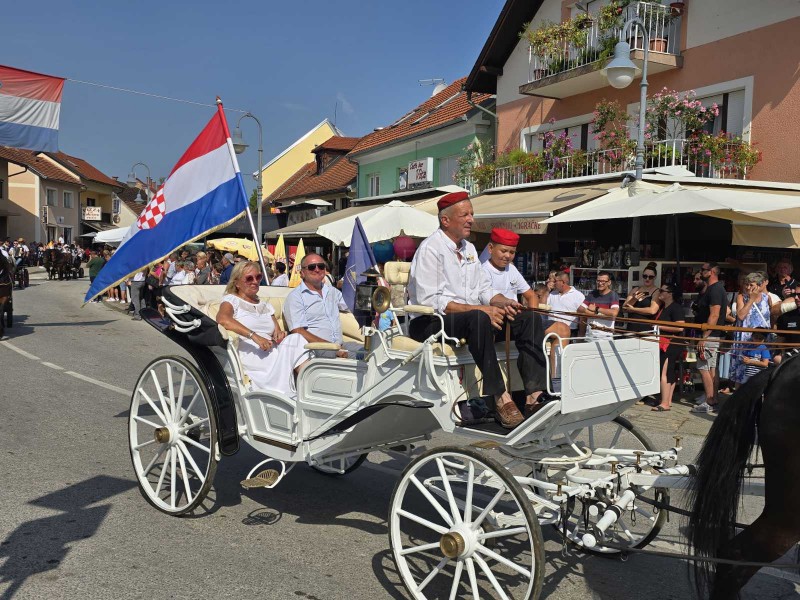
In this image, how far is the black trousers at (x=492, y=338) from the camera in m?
3.71

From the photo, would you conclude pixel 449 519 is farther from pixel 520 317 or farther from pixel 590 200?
pixel 590 200

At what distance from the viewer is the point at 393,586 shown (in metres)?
3.61

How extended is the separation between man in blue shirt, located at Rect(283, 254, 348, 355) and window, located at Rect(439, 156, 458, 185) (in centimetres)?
1558

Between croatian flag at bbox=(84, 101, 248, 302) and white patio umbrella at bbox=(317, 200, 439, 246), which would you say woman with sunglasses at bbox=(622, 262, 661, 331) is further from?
croatian flag at bbox=(84, 101, 248, 302)

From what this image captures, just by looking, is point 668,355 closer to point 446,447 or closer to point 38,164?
point 446,447

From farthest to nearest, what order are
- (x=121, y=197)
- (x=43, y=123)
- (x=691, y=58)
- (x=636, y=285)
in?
(x=121, y=197)
(x=691, y=58)
(x=636, y=285)
(x=43, y=123)

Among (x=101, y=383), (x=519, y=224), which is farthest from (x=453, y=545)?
(x=519, y=224)

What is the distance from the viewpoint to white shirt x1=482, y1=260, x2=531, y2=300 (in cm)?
486

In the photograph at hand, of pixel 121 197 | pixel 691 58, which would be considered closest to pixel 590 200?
pixel 691 58

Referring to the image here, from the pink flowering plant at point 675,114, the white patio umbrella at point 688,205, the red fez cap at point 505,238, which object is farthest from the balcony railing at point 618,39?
the red fez cap at point 505,238

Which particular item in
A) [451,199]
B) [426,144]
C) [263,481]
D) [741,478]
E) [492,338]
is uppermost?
[426,144]

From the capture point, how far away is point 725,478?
3143 millimetres

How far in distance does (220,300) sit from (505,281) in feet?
7.57

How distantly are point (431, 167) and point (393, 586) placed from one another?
1769 centimetres
